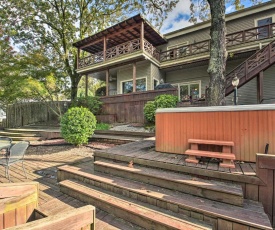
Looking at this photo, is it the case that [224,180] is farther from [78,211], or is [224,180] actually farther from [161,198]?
[78,211]

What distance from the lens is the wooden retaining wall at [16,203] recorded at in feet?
5.58

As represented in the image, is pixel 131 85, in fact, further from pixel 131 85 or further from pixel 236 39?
pixel 236 39

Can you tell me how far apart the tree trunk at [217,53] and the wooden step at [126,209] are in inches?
171

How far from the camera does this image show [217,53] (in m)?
5.25

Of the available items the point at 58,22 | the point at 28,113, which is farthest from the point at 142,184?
the point at 58,22

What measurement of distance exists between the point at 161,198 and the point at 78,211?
1244mm

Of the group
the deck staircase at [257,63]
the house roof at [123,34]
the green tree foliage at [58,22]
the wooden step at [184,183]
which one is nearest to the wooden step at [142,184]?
the wooden step at [184,183]

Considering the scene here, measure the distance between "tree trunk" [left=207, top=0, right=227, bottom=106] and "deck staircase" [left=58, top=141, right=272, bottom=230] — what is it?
3.61 m

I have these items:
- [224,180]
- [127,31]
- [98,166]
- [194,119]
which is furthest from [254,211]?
[127,31]

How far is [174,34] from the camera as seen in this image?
1264 centimetres

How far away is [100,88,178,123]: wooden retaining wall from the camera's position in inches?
365

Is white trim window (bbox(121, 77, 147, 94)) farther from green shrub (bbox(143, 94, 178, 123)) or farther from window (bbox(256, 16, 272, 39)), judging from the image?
window (bbox(256, 16, 272, 39))

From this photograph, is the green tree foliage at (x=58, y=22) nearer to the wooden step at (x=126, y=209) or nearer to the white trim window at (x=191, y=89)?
the white trim window at (x=191, y=89)

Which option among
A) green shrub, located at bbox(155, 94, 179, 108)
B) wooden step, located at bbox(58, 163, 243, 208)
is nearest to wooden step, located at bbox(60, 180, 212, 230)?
wooden step, located at bbox(58, 163, 243, 208)
